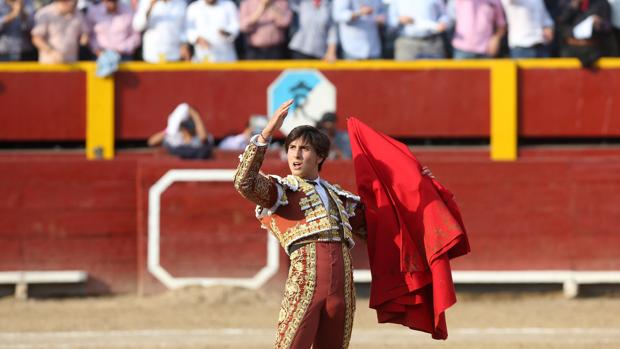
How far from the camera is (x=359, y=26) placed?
9.58 metres

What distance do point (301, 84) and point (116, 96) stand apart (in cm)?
146

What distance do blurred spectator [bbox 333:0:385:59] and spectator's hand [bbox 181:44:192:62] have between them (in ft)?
3.83

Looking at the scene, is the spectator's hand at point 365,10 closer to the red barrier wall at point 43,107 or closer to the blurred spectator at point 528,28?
the blurred spectator at point 528,28

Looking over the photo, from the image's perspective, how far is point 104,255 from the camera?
373 inches

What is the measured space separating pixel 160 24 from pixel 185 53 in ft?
1.49

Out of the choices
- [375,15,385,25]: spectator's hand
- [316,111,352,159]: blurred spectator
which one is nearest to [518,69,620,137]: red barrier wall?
[375,15,385,25]: spectator's hand

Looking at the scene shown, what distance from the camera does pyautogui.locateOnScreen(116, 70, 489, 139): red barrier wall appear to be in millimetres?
9938

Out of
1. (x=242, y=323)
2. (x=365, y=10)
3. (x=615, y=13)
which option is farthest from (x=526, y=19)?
(x=242, y=323)

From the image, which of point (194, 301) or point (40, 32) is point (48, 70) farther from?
point (194, 301)

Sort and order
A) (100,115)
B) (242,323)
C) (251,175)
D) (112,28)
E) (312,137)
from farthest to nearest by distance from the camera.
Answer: (100,115)
(112,28)
(242,323)
(312,137)
(251,175)

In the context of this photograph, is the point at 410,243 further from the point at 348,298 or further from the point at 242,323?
the point at 242,323

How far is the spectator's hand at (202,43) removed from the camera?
32.0 feet

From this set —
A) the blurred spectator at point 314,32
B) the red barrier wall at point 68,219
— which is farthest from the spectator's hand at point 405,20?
the red barrier wall at point 68,219

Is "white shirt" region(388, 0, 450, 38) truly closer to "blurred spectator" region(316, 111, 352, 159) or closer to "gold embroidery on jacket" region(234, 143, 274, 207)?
"blurred spectator" region(316, 111, 352, 159)
